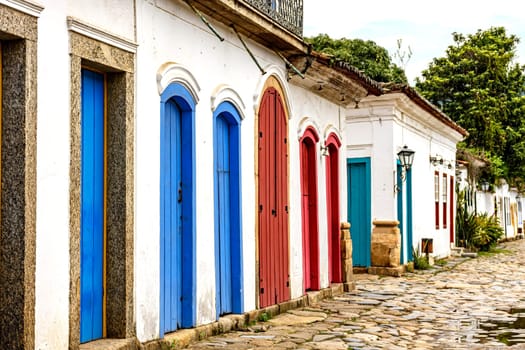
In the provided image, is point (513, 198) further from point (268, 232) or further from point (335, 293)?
point (268, 232)

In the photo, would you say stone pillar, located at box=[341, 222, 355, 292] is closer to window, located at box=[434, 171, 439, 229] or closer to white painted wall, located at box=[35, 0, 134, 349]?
white painted wall, located at box=[35, 0, 134, 349]

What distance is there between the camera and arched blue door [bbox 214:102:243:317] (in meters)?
8.82

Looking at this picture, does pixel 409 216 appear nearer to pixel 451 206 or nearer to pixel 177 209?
pixel 451 206

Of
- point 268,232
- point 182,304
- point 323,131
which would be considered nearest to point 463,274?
point 323,131

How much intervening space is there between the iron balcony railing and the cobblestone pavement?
3.78m

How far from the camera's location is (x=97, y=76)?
6.62 m

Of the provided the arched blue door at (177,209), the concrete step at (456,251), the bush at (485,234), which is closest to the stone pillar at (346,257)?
the arched blue door at (177,209)

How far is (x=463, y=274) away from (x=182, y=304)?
10767mm

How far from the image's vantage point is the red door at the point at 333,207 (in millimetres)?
12859

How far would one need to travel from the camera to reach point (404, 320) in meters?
10.1

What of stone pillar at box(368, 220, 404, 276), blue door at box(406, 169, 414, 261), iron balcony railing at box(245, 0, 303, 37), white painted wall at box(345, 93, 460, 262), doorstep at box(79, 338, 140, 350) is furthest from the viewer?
blue door at box(406, 169, 414, 261)

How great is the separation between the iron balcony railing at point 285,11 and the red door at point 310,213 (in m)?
1.88

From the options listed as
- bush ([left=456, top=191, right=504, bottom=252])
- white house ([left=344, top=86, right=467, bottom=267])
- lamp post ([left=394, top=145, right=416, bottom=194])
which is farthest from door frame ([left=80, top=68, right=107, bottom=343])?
bush ([left=456, top=191, right=504, bottom=252])

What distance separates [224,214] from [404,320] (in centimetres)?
295
